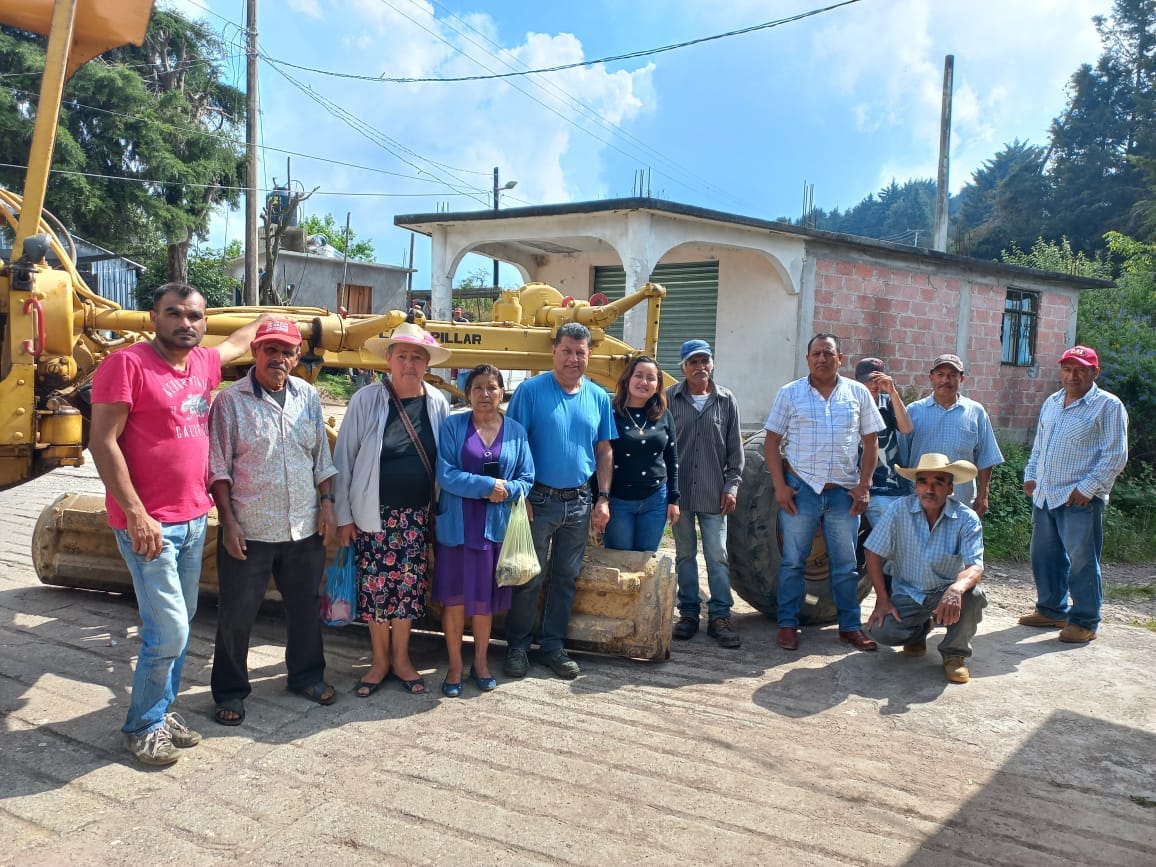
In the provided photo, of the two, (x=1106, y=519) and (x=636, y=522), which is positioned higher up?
(x=636, y=522)

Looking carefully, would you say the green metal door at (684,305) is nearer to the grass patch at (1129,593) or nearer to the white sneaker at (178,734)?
the grass patch at (1129,593)

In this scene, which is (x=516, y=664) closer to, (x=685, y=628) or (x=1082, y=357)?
(x=685, y=628)

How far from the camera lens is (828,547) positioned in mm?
5250

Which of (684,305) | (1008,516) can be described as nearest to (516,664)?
(1008,516)

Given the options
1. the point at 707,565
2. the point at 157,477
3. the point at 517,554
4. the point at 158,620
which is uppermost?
the point at 157,477

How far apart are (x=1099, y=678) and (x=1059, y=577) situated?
41.4 inches

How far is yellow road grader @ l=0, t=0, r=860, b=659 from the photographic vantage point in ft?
12.8

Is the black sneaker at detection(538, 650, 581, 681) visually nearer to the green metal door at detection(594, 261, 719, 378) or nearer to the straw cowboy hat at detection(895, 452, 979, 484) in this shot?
the straw cowboy hat at detection(895, 452, 979, 484)

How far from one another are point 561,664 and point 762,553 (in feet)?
5.54

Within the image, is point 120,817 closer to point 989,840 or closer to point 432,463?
point 432,463

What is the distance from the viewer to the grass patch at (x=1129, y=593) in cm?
762

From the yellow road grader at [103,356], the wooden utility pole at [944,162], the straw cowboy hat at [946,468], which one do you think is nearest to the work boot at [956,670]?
the straw cowboy hat at [946,468]

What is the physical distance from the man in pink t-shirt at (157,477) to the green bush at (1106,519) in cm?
781

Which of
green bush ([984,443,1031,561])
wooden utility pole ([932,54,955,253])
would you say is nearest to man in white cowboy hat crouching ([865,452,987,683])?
green bush ([984,443,1031,561])
